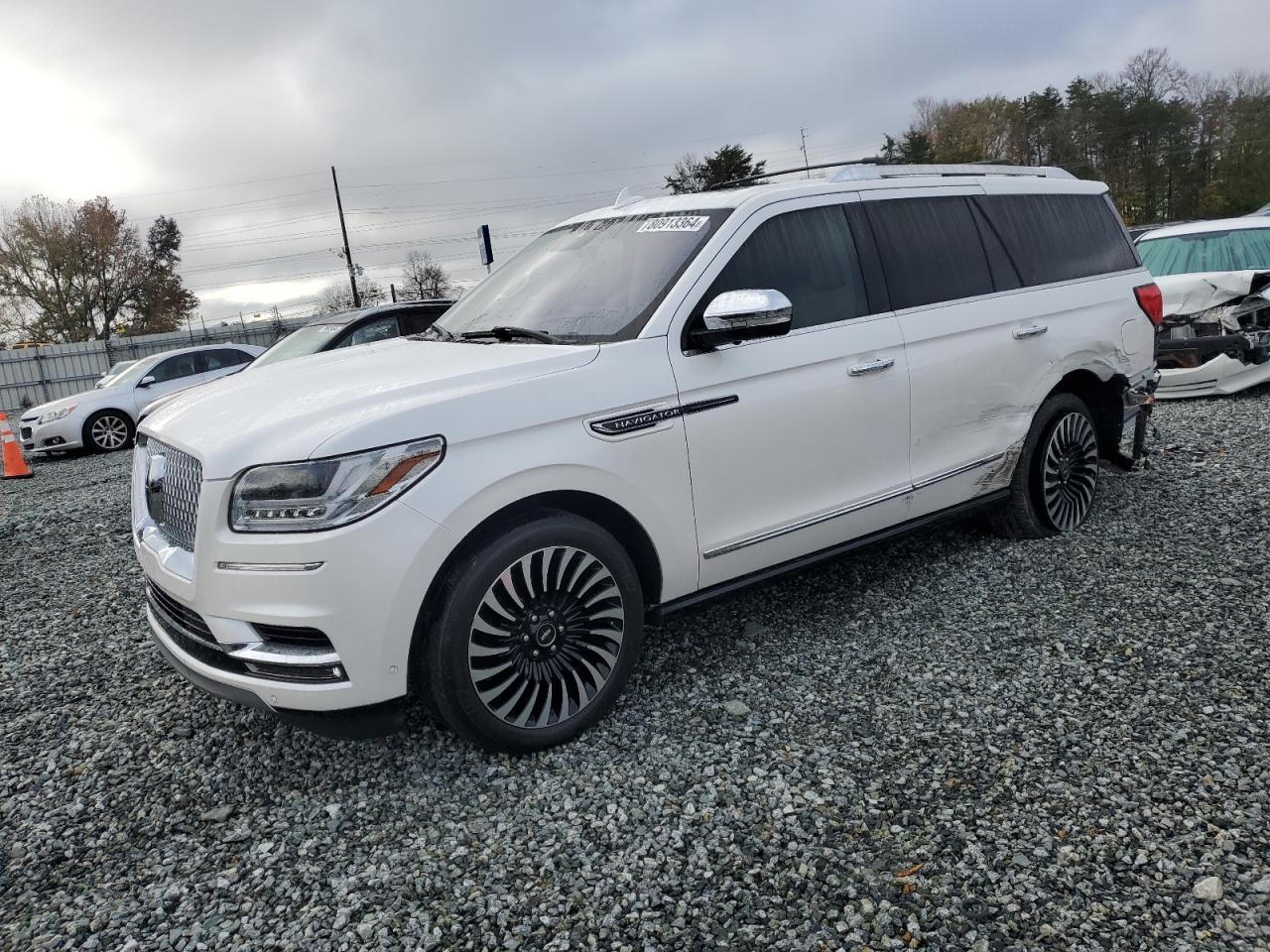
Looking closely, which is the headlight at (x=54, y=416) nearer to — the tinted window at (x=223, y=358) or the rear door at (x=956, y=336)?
the tinted window at (x=223, y=358)

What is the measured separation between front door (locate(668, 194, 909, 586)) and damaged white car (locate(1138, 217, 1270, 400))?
21.9 ft

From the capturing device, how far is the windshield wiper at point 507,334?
3.54 meters

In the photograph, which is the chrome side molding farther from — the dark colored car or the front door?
the dark colored car

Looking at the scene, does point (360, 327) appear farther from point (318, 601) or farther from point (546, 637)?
point (318, 601)

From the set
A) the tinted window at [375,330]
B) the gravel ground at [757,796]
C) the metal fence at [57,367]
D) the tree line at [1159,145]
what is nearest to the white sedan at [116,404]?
the tinted window at [375,330]

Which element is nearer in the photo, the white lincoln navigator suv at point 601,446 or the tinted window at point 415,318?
the white lincoln navigator suv at point 601,446

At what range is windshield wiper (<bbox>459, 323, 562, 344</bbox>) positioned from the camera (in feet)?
11.6

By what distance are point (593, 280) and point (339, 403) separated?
1.31 meters

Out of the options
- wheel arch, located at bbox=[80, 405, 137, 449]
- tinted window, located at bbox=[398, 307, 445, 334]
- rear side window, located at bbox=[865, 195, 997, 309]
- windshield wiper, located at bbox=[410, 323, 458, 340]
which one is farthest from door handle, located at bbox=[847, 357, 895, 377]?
wheel arch, located at bbox=[80, 405, 137, 449]

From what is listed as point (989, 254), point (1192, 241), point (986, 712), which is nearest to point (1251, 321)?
point (1192, 241)

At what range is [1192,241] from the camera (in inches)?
386

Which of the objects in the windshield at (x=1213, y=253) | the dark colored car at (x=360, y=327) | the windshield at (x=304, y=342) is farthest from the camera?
the dark colored car at (x=360, y=327)

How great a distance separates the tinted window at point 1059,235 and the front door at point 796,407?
1.21 m

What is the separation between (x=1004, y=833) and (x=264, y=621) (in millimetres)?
2306
